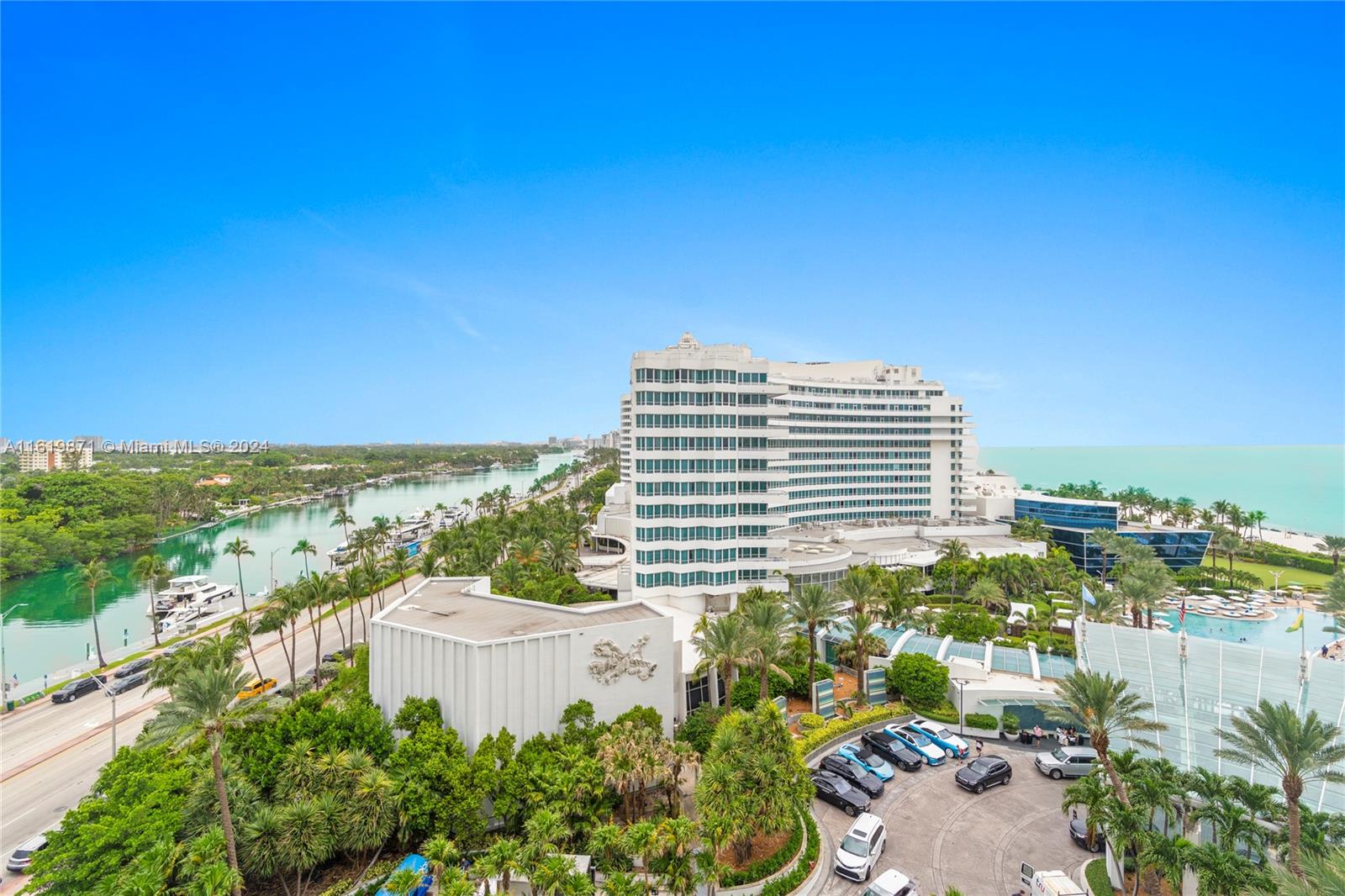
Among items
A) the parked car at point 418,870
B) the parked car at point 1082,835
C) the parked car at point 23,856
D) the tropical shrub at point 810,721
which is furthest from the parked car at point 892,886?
the parked car at point 23,856

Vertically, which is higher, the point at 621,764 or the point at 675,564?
the point at 675,564

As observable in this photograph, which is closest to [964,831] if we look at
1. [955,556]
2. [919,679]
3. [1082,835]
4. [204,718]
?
[1082,835]

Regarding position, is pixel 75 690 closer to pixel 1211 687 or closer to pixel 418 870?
pixel 418 870

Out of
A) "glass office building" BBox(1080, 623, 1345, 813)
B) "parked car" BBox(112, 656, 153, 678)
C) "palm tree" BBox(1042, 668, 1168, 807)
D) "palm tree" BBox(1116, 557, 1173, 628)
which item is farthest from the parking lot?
"parked car" BBox(112, 656, 153, 678)

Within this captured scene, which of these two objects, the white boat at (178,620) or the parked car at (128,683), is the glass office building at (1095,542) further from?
the white boat at (178,620)

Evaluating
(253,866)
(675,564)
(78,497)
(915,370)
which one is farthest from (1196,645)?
(78,497)

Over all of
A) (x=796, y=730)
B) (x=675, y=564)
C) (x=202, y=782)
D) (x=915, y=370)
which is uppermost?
(x=915, y=370)

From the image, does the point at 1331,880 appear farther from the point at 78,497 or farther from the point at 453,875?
the point at 78,497
